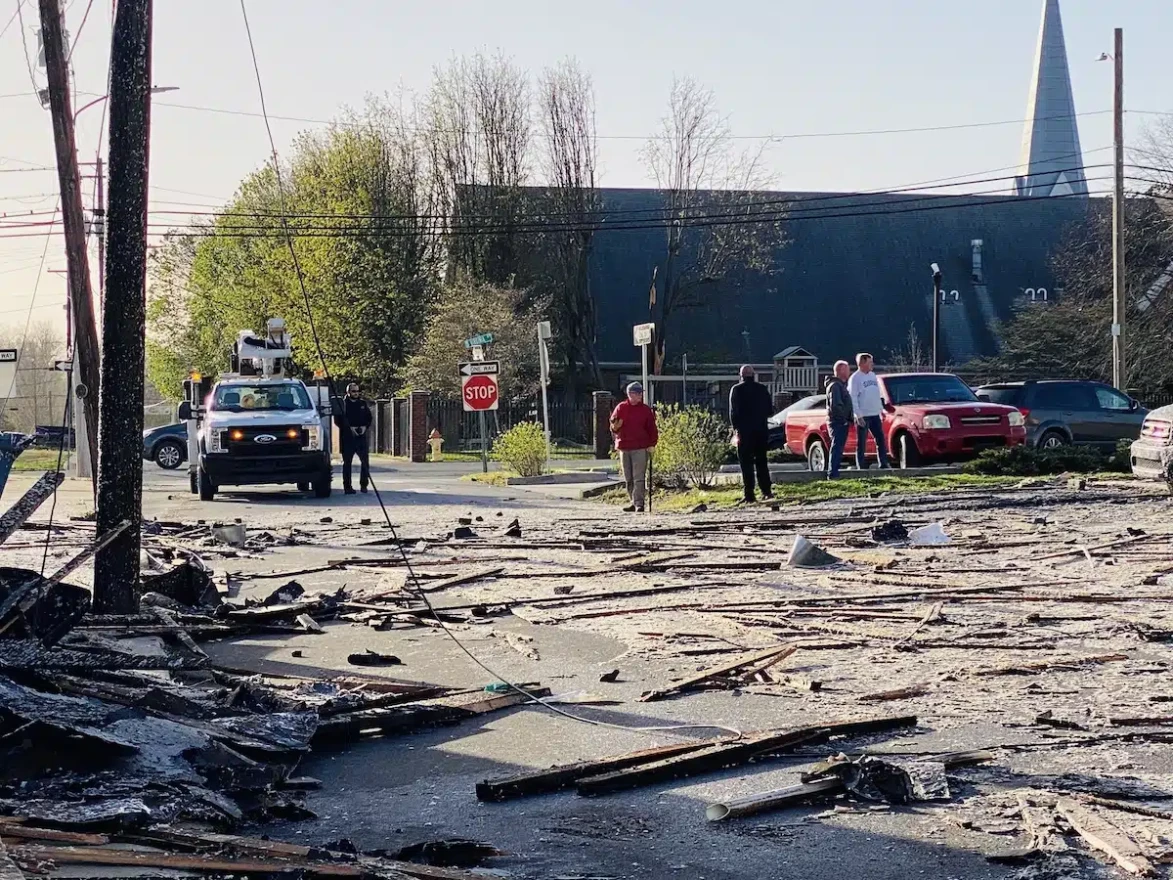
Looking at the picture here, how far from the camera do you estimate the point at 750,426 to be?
842 inches

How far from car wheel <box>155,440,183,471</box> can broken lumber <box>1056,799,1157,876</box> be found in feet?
136

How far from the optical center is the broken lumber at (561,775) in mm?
6332

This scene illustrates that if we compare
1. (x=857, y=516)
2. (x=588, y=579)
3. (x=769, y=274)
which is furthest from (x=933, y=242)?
(x=588, y=579)

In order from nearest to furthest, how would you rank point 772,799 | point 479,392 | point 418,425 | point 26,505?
point 772,799
point 26,505
point 479,392
point 418,425

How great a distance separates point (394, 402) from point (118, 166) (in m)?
42.3

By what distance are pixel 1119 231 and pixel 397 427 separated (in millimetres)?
25322

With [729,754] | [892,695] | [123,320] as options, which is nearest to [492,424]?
[123,320]

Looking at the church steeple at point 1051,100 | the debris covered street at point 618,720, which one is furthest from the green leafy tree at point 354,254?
the church steeple at point 1051,100

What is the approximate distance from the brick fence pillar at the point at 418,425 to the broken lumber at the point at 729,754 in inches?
1659

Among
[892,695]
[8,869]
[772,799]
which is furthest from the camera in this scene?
[892,695]

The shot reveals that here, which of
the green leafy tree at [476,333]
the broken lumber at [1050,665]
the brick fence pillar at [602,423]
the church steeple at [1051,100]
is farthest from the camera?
the church steeple at [1051,100]

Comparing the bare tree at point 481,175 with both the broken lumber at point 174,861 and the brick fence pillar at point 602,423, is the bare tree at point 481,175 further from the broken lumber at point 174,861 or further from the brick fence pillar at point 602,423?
the broken lumber at point 174,861

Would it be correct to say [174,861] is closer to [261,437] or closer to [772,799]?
[772,799]

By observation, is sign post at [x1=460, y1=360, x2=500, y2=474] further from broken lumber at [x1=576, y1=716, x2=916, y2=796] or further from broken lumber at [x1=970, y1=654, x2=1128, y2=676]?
broken lumber at [x1=576, y1=716, x2=916, y2=796]
